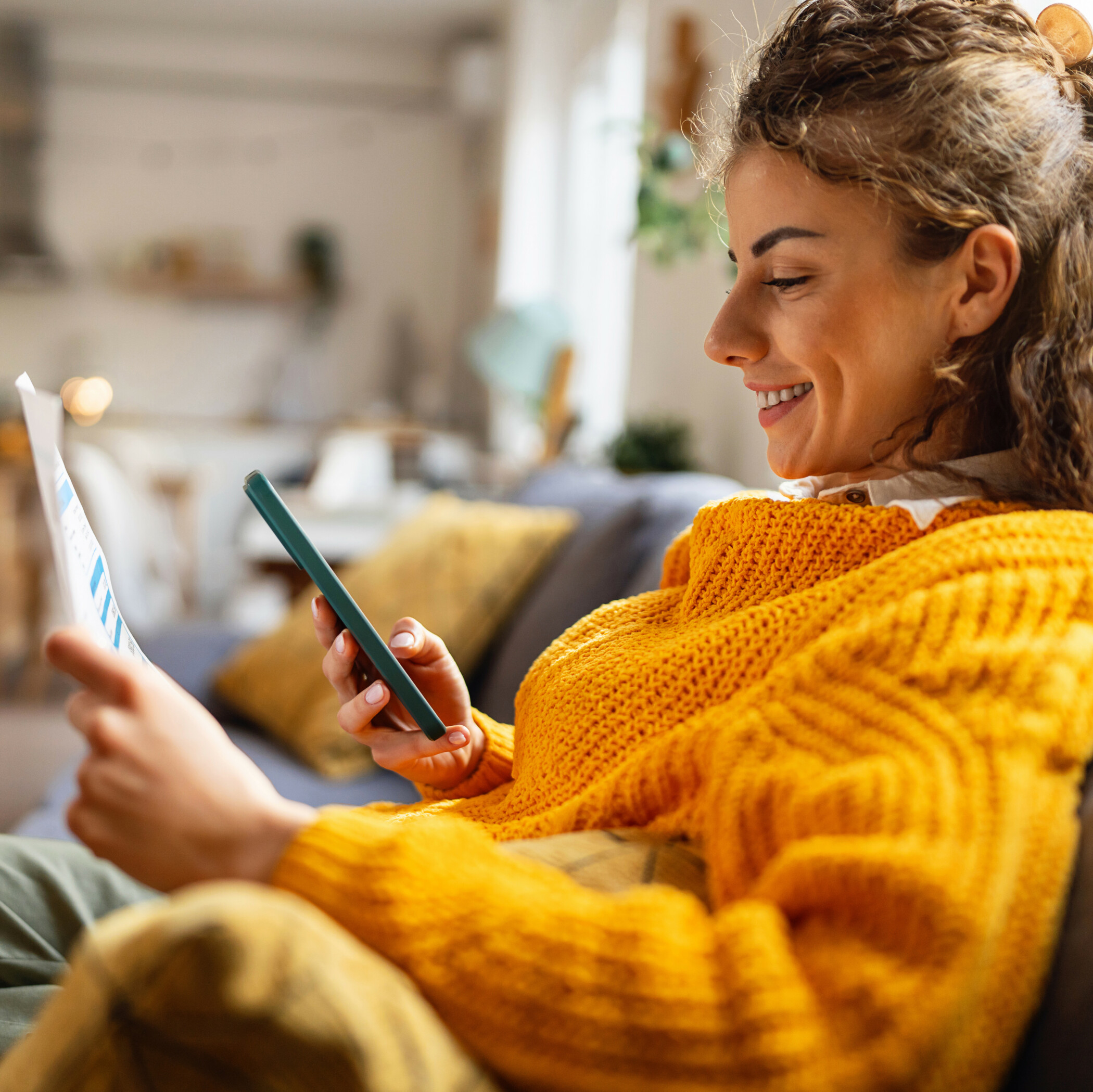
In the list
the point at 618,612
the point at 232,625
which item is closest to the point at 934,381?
the point at 618,612

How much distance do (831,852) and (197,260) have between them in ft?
19.2

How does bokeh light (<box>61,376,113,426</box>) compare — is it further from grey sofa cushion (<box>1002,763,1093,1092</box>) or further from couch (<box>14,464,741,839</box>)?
grey sofa cushion (<box>1002,763,1093,1092</box>)

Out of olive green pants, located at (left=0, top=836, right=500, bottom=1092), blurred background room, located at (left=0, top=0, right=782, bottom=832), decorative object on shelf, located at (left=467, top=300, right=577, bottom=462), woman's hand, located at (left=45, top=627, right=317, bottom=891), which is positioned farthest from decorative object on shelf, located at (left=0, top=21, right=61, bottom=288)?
olive green pants, located at (left=0, top=836, right=500, bottom=1092)

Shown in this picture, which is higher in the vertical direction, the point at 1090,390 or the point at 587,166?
the point at 587,166

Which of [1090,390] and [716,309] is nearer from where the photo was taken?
[1090,390]

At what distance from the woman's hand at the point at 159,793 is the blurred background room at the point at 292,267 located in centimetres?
240

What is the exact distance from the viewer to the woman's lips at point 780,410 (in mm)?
811

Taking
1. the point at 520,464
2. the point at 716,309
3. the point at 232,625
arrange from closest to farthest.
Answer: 1. the point at 716,309
2. the point at 232,625
3. the point at 520,464

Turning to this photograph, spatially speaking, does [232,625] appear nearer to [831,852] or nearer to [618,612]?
[618,612]

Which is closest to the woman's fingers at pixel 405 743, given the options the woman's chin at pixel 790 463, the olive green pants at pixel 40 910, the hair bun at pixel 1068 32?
the olive green pants at pixel 40 910

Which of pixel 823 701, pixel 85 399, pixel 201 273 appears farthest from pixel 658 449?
pixel 201 273

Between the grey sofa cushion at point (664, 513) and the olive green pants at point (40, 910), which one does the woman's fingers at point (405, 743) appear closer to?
the olive green pants at point (40, 910)

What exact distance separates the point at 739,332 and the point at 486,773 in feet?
1.43

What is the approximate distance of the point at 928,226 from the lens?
71 cm
